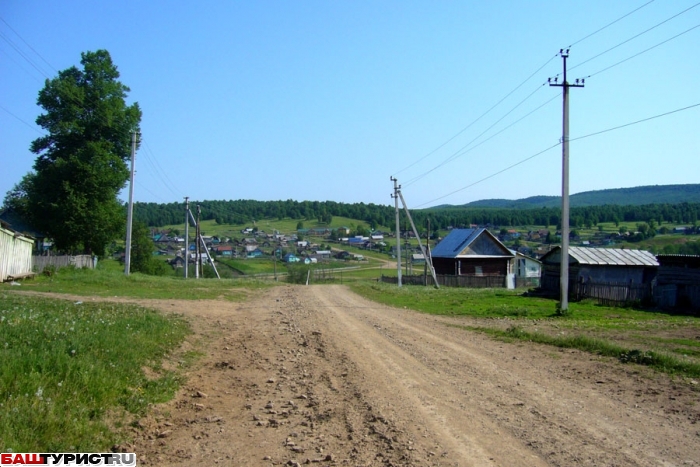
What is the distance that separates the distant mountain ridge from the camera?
10844cm

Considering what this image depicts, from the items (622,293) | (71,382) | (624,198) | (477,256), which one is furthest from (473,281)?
(624,198)

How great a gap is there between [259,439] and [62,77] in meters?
45.8

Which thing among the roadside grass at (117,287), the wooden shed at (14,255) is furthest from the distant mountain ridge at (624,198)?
the wooden shed at (14,255)

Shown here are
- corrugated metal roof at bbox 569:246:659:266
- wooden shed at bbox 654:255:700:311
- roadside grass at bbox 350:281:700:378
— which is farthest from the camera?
corrugated metal roof at bbox 569:246:659:266

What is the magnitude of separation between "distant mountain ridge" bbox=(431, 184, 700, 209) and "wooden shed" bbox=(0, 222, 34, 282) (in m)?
91.1

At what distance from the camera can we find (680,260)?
32281mm

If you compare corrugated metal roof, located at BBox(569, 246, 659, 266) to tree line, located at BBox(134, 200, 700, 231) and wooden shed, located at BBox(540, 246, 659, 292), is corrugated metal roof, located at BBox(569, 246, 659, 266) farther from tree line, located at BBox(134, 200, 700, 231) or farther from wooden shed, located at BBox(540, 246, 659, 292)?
tree line, located at BBox(134, 200, 700, 231)

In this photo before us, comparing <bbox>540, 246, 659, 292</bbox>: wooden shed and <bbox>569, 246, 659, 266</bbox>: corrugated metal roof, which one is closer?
<bbox>540, 246, 659, 292</bbox>: wooden shed

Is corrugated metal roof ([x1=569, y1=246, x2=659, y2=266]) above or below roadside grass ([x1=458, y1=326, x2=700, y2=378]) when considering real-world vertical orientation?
above

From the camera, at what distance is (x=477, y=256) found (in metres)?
58.8

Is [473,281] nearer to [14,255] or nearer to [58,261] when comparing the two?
[58,261]

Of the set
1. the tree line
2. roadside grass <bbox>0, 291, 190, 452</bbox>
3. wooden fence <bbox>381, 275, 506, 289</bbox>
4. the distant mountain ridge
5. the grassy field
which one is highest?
the distant mountain ridge

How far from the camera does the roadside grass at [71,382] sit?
5.95 meters

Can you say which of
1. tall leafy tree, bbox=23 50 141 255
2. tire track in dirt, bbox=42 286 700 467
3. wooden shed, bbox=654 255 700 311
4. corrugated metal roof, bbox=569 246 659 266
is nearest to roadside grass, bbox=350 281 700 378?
tire track in dirt, bbox=42 286 700 467
